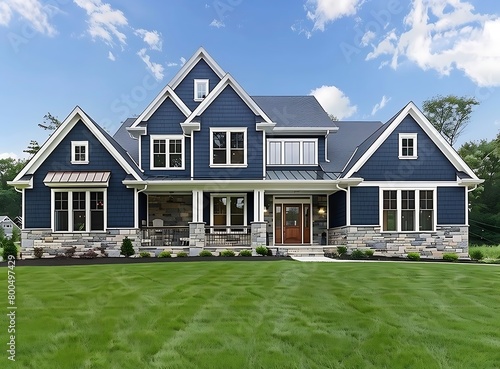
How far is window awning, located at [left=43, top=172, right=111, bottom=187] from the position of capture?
16.2 meters

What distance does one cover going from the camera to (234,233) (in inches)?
684

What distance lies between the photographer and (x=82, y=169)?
16.9 m

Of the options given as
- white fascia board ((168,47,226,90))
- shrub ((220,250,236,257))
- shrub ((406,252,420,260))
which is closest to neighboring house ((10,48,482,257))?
shrub ((406,252,420,260))

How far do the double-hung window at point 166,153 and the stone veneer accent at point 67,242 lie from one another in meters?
3.95

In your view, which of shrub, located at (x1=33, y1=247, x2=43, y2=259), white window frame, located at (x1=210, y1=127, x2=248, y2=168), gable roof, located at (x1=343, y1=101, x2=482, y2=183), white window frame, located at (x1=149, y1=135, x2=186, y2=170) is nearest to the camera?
shrub, located at (x1=33, y1=247, x2=43, y2=259)

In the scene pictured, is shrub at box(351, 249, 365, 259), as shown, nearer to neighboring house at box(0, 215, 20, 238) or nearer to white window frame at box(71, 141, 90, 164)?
white window frame at box(71, 141, 90, 164)

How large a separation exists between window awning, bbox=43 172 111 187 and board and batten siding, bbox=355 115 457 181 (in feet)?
36.9

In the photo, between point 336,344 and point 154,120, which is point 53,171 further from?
point 336,344

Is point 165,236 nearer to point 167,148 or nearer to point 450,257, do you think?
point 167,148

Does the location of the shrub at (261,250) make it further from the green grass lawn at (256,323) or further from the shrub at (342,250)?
the green grass lawn at (256,323)

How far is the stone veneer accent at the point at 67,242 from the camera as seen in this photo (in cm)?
1644

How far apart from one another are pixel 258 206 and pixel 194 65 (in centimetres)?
810

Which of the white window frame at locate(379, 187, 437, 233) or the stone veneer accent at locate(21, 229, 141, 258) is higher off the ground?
the white window frame at locate(379, 187, 437, 233)

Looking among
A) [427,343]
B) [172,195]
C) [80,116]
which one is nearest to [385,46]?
[172,195]
